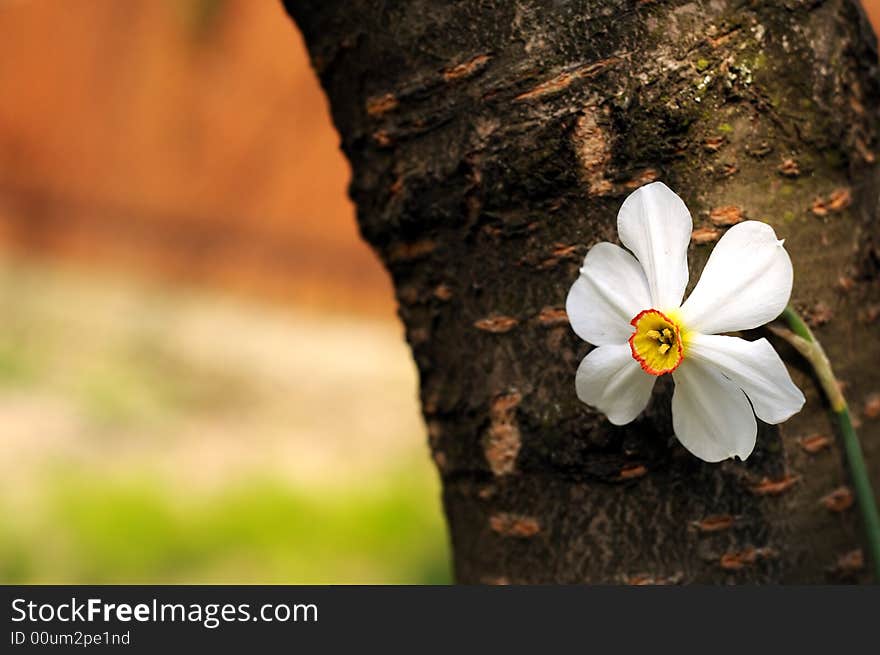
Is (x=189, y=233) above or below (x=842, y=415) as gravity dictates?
above

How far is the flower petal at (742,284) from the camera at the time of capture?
452mm

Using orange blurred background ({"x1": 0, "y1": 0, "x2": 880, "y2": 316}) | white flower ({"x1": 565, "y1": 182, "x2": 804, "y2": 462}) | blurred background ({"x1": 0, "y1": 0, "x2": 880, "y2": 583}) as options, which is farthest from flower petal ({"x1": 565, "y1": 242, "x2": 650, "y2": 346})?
Answer: orange blurred background ({"x1": 0, "y1": 0, "x2": 880, "y2": 316})

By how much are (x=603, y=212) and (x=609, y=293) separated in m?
0.08

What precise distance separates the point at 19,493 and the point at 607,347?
2.01 meters

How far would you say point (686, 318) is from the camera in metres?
0.46

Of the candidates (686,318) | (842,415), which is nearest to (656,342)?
(686,318)

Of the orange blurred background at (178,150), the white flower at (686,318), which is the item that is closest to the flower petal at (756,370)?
the white flower at (686,318)

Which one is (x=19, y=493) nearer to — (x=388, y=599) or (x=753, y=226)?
(x=388, y=599)

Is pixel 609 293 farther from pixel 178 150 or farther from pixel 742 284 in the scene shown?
pixel 178 150

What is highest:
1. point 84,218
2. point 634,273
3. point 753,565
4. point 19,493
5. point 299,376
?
point 84,218

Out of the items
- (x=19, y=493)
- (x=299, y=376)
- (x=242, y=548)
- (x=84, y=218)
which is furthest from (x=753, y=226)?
(x=84, y=218)

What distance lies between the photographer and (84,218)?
3027mm

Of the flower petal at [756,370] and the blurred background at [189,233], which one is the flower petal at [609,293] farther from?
the blurred background at [189,233]

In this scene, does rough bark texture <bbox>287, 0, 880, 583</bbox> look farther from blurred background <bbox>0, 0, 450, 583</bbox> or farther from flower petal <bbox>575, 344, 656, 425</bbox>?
blurred background <bbox>0, 0, 450, 583</bbox>
